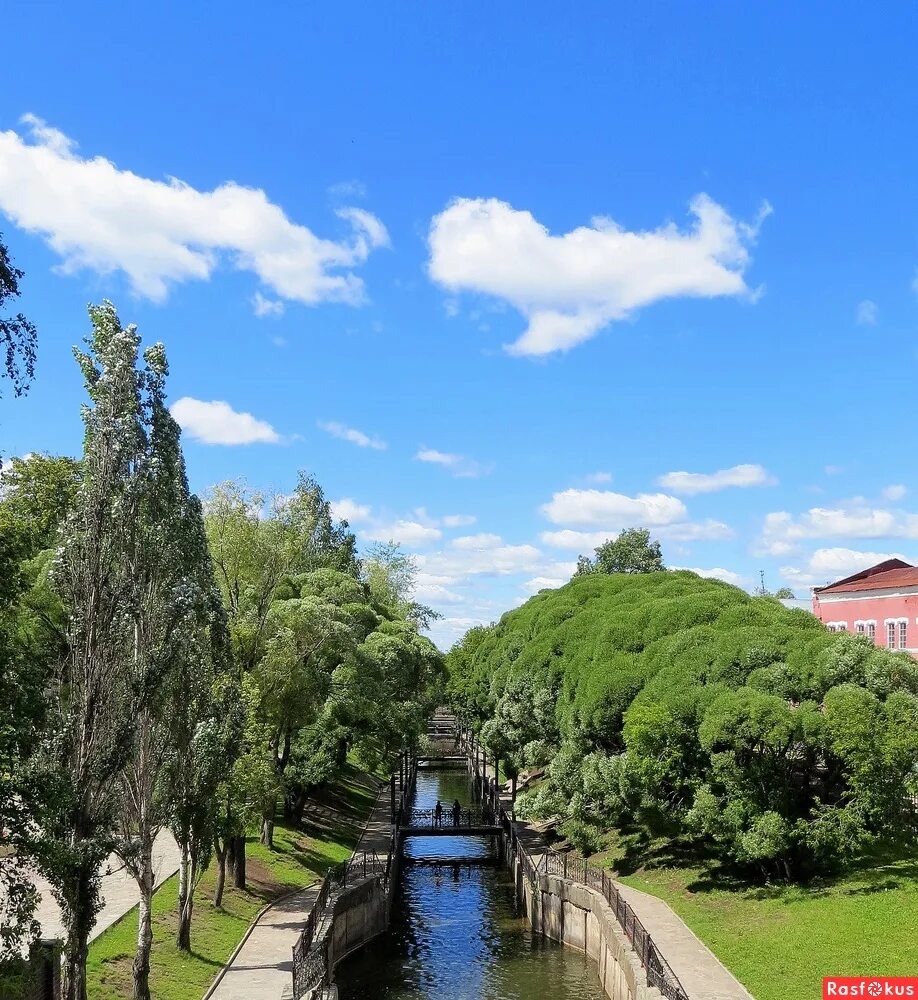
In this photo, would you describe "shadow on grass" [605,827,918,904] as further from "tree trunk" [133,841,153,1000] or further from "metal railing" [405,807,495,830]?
"tree trunk" [133,841,153,1000]

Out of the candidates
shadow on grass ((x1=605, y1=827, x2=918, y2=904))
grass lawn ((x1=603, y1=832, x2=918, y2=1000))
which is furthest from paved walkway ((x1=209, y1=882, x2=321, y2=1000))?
shadow on grass ((x1=605, y1=827, x2=918, y2=904))

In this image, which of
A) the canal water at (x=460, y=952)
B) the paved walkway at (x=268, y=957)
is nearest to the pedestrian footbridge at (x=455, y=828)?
the canal water at (x=460, y=952)

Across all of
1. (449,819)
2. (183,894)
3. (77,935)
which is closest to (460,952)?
(183,894)

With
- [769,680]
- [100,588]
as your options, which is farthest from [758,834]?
[100,588]

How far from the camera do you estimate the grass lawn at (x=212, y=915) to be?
18.8m

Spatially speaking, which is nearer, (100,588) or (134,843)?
(100,588)

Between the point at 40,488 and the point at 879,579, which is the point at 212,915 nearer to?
the point at 40,488

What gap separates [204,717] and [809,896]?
16.5 metres

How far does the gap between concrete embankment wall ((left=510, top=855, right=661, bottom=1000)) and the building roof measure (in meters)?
27.6

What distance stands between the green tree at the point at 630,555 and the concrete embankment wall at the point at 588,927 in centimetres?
5477

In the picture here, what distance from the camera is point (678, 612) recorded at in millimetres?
31938

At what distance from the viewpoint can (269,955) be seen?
21.7 meters

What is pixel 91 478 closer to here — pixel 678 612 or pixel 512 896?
pixel 678 612

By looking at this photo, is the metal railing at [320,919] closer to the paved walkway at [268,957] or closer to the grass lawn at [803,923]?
the paved walkway at [268,957]
